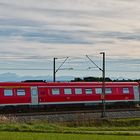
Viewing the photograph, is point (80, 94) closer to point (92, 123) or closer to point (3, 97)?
point (3, 97)

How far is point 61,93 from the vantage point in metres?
55.0

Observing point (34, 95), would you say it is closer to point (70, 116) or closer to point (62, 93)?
point (62, 93)

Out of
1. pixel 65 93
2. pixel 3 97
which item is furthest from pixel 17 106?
pixel 65 93

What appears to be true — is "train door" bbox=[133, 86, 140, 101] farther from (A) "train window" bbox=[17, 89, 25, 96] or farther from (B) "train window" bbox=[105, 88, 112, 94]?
(A) "train window" bbox=[17, 89, 25, 96]

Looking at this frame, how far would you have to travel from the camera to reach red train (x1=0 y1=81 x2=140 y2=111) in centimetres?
5131

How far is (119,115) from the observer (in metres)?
48.5

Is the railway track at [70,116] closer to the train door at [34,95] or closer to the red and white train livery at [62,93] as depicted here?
the red and white train livery at [62,93]

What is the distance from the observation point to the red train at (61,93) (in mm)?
51312

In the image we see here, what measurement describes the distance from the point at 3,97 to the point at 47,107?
5.80 meters

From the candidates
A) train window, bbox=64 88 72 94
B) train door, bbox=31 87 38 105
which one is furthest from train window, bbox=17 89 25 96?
train window, bbox=64 88 72 94

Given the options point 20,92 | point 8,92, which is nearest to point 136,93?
point 20,92

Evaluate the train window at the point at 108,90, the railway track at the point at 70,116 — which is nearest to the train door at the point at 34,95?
the railway track at the point at 70,116

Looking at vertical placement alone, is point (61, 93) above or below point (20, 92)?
below

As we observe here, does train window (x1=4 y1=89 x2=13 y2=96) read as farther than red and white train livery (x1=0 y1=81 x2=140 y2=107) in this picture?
No
